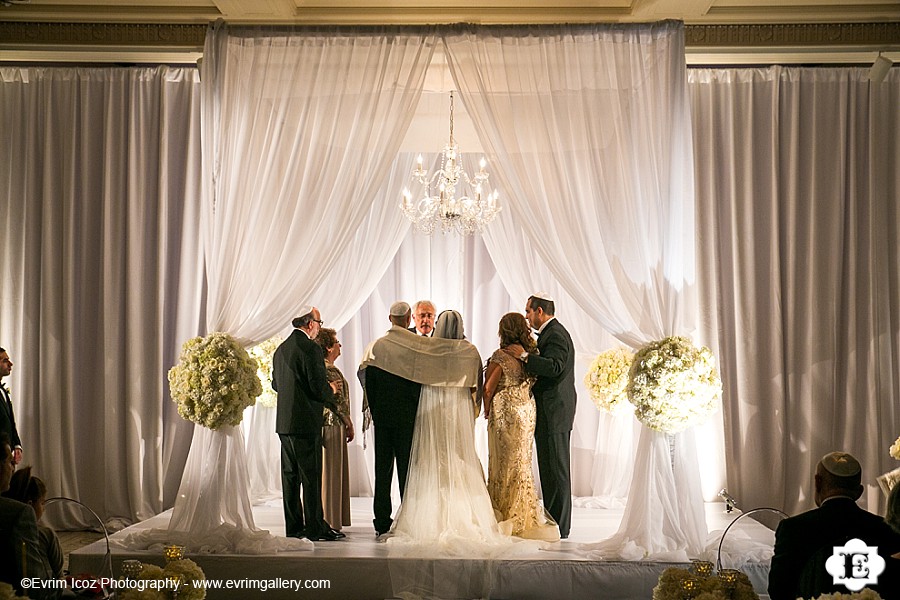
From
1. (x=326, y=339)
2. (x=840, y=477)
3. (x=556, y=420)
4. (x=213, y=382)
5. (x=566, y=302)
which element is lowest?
(x=840, y=477)

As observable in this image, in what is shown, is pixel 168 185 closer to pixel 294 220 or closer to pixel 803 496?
pixel 294 220

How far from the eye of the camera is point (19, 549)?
2.85m

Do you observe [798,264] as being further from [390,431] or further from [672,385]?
[390,431]

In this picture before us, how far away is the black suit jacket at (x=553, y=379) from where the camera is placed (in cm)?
555

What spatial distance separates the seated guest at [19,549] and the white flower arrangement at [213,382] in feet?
7.31

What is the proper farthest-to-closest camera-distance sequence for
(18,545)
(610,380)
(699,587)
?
(610,380)
(699,587)
(18,545)

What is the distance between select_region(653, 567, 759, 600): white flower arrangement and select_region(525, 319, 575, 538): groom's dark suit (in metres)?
2.21

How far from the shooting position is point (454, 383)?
552 cm

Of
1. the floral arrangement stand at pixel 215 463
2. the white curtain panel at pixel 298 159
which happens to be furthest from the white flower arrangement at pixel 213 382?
the white curtain panel at pixel 298 159

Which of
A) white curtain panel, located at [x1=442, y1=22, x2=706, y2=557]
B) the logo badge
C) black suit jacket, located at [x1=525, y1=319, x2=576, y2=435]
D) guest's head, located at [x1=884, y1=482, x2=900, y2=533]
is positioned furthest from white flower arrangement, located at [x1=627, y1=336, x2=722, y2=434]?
guest's head, located at [x1=884, y1=482, x2=900, y2=533]

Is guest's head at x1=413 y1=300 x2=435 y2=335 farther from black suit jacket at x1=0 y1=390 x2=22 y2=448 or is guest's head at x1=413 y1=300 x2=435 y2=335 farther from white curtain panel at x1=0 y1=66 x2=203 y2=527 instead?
black suit jacket at x1=0 y1=390 x2=22 y2=448

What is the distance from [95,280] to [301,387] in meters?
2.64

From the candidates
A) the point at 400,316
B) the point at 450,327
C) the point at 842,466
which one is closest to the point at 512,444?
the point at 450,327

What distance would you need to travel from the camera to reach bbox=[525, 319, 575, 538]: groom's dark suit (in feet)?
18.4
